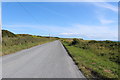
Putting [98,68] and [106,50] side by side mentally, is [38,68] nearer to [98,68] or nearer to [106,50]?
[98,68]

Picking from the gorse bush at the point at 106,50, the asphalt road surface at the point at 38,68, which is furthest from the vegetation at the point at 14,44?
the gorse bush at the point at 106,50

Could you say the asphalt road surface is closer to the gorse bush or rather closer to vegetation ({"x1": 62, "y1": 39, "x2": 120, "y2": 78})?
vegetation ({"x1": 62, "y1": 39, "x2": 120, "y2": 78})

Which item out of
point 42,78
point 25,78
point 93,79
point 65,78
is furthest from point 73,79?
point 25,78

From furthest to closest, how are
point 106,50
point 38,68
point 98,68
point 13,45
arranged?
1. point 13,45
2. point 106,50
3. point 98,68
4. point 38,68

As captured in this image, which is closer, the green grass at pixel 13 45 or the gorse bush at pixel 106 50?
the gorse bush at pixel 106 50

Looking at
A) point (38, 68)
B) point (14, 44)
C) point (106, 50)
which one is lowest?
point (106, 50)

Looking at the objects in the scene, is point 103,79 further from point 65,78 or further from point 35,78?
point 35,78

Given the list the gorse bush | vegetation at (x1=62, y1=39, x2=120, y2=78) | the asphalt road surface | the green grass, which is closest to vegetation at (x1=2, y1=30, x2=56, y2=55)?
the green grass

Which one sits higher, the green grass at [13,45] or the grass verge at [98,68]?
the green grass at [13,45]

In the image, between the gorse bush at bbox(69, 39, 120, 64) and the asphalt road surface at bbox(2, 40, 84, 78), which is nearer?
the asphalt road surface at bbox(2, 40, 84, 78)

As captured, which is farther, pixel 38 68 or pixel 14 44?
pixel 14 44

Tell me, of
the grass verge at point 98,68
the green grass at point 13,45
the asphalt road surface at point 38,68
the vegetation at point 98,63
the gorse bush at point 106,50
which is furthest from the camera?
the green grass at point 13,45

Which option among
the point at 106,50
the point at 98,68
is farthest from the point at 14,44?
the point at 98,68

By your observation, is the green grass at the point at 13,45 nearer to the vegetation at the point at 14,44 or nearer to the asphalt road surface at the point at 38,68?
the vegetation at the point at 14,44
